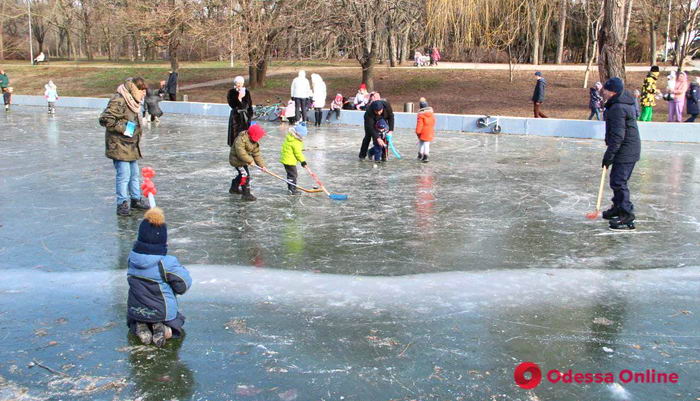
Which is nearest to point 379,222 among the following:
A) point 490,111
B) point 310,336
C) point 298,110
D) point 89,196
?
point 310,336

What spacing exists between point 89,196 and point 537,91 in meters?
14.5

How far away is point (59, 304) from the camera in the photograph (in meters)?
5.54

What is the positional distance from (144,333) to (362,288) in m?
1.97

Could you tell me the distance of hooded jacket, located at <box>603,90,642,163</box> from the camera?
7902 mm

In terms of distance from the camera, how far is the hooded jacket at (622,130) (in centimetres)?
790

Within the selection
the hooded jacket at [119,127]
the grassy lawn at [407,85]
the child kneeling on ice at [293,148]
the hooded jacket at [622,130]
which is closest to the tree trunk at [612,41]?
the grassy lawn at [407,85]

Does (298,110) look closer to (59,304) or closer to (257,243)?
(257,243)

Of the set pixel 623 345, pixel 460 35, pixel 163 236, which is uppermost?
pixel 460 35

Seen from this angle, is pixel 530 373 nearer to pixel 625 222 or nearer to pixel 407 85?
pixel 625 222

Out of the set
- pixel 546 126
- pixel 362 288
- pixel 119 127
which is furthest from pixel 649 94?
pixel 362 288

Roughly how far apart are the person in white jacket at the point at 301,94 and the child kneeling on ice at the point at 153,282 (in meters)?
15.7

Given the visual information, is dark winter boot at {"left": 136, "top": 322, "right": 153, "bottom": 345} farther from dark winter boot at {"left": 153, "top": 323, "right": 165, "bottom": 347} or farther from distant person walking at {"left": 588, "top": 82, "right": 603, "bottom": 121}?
distant person walking at {"left": 588, "top": 82, "right": 603, "bottom": 121}

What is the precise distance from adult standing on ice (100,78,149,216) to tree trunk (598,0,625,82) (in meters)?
15.2

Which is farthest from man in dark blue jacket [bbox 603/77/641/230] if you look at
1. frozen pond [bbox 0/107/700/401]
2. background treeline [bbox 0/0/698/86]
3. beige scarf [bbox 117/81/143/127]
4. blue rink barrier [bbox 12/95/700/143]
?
background treeline [bbox 0/0/698/86]
